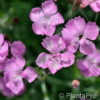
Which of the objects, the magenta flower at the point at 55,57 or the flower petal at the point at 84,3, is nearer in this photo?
the magenta flower at the point at 55,57

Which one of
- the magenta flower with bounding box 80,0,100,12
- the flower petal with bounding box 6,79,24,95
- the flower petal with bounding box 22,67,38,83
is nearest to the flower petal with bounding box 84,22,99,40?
the magenta flower with bounding box 80,0,100,12

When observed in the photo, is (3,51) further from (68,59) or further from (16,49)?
(68,59)

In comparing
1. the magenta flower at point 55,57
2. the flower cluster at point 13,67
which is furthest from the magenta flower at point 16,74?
the magenta flower at point 55,57

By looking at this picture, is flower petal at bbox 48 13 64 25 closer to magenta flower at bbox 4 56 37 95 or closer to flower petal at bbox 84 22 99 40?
flower petal at bbox 84 22 99 40

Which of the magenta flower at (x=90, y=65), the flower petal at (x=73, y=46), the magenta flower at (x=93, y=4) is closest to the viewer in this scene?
the flower petal at (x=73, y=46)

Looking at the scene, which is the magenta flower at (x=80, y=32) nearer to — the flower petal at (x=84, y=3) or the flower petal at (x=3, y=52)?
the flower petal at (x=84, y=3)

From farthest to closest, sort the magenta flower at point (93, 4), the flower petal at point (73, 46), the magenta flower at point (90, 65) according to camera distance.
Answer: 1. the magenta flower at point (90, 65)
2. the magenta flower at point (93, 4)
3. the flower petal at point (73, 46)

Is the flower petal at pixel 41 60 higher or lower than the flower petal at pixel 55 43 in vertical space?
lower
